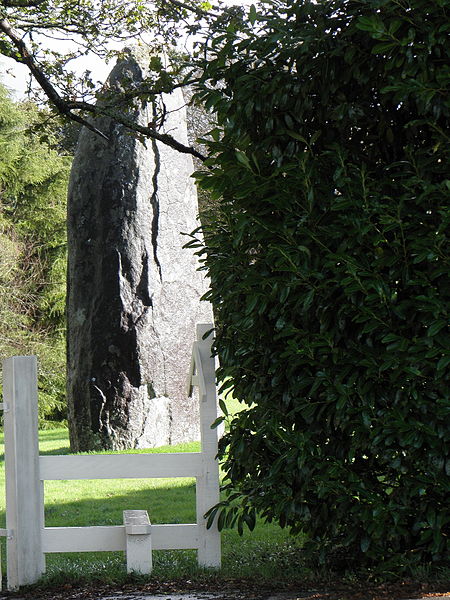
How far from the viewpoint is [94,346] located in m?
10.8

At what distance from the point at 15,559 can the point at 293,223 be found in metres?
2.64

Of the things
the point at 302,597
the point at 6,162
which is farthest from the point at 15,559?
the point at 6,162

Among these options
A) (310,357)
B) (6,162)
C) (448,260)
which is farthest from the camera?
(6,162)

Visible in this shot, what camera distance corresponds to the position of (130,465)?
4969 mm

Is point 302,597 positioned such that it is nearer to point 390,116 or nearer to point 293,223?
point 293,223

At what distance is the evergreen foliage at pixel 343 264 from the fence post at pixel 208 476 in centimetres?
39

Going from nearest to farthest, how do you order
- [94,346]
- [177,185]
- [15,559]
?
1. [15,559]
2. [94,346]
3. [177,185]

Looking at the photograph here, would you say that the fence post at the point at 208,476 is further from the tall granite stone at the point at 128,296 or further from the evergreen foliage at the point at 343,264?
the tall granite stone at the point at 128,296

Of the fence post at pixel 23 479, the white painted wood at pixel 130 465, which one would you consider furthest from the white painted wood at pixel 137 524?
the fence post at pixel 23 479

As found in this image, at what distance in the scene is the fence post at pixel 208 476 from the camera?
4.93 m

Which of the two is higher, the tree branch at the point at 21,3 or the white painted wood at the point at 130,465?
the tree branch at the point at 21,3

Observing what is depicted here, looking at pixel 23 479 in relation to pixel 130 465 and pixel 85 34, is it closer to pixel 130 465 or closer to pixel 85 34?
pixel 130 465

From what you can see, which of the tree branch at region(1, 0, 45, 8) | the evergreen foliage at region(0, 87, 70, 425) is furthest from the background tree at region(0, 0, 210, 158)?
the evergreen foliage at region(0, 87, 70, 425)

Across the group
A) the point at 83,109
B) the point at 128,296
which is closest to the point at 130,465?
the point at 83,109
